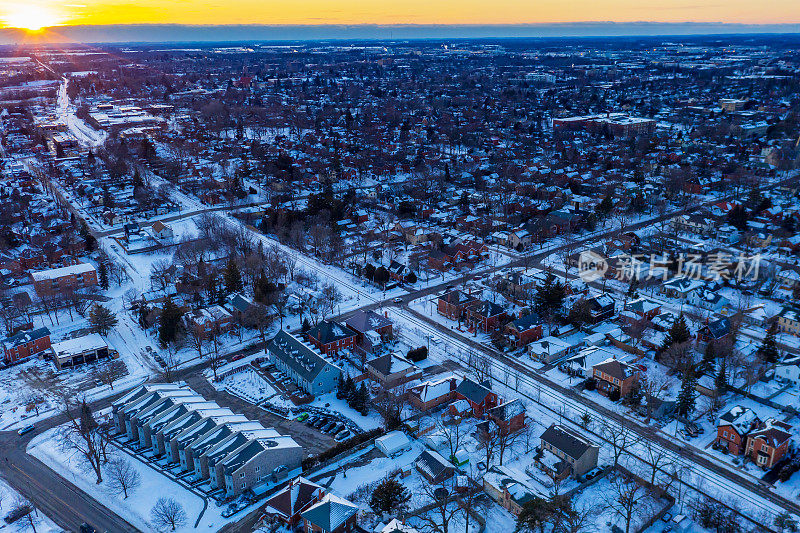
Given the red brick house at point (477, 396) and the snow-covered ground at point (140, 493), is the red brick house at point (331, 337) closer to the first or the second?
the red brick house at point (477, 396)

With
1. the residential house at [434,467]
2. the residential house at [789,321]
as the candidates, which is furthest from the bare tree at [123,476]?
the residential house at [789,321]

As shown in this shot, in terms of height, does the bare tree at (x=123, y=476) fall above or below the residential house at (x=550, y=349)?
below

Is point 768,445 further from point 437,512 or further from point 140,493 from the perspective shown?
Result: point 140,493

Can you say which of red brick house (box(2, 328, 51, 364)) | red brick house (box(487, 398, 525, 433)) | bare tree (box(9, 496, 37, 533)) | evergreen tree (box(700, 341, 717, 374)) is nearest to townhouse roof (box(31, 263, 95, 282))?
red brick house (box(2, 328, 51, 364))

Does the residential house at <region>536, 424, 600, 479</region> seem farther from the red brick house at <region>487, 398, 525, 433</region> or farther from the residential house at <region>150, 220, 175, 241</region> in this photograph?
the residential house at <region>150, 220, 175, 241</region>

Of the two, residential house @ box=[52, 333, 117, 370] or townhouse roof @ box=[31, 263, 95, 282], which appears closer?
residential house @ box=[52, 333, 117, 370]

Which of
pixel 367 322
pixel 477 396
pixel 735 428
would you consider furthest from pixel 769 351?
pixel 367 322
